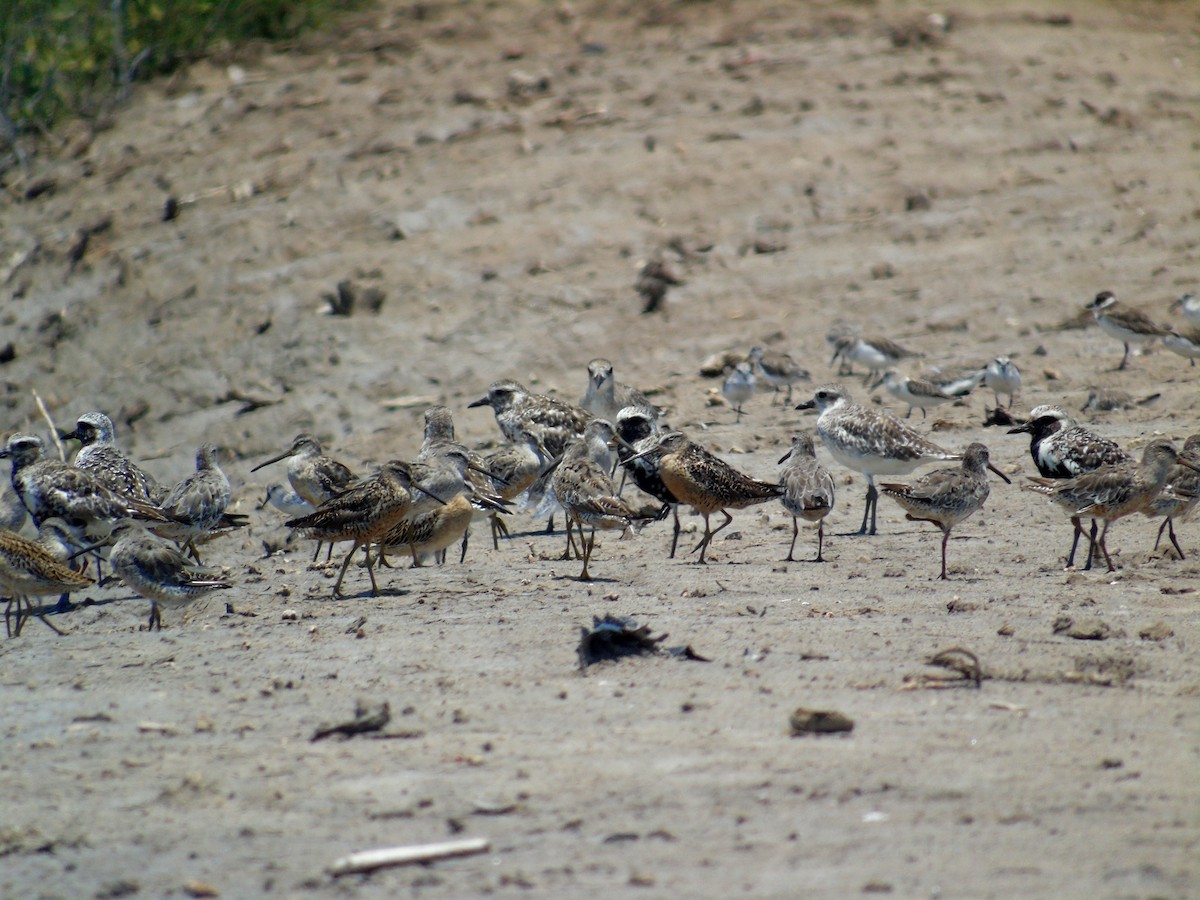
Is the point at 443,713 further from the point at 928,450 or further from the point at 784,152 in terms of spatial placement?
the point at 784,152

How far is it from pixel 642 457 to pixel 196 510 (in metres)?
3.49

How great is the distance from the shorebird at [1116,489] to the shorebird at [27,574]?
6.81 m

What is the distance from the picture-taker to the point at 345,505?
10016mm

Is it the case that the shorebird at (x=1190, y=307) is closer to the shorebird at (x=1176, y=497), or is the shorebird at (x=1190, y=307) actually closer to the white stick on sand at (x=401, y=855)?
the shorebird at (x=1176, y=497)

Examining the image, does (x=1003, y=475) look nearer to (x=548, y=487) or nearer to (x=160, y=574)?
(x=548, y=487)

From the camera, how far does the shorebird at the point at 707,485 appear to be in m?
10.5

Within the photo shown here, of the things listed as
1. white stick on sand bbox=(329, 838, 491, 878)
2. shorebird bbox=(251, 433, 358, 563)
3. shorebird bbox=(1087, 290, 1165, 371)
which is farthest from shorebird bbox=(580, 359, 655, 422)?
white stick on sand bbox=(329, 838, 491, 878)

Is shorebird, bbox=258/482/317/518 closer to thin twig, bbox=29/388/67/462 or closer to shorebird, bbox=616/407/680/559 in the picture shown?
shorebird, bbox=616/407/680/559

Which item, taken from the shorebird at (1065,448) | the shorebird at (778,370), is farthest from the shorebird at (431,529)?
the shorebird at (778,370)

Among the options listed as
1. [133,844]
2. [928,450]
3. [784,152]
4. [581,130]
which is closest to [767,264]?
[784,152]

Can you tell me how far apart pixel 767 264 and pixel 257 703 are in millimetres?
11791

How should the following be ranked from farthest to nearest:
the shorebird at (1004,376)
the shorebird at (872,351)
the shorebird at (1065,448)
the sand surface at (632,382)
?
the shorebird at (872,351)
the shorebird at (1004,376)
the shorebird at (1065,448)
the sand surface at (632,382)

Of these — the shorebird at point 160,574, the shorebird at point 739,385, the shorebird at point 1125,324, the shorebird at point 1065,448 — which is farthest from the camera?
the shorebird at point 1125,324

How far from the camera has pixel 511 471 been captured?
39.2ft
